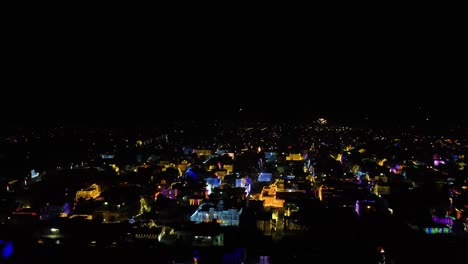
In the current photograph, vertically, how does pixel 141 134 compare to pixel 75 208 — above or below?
above

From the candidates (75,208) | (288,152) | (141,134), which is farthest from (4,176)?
(141,134)

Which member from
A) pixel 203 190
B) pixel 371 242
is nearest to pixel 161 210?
pixel 203 190

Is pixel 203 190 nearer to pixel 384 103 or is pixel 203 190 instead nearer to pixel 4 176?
pixel 4 176

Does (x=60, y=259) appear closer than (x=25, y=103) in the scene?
Yes

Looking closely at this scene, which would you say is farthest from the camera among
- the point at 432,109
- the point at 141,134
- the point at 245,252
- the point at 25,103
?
the point at 432,109

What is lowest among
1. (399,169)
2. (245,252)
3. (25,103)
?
(245,252)

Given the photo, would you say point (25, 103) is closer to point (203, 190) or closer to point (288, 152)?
point (288, 152)

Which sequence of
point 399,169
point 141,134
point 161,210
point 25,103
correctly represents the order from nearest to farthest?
1. point 161,210
2. point 399,169
3. point 25,103
4. point 141,134
